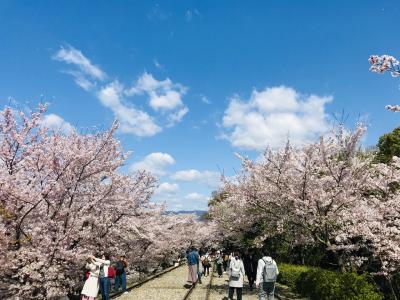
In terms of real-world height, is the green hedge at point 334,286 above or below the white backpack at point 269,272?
below

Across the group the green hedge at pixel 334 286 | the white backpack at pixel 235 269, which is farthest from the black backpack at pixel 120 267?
the green hedge at pixel 334 286

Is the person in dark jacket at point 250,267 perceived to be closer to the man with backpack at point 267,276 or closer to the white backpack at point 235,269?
the white backpack at point 235,269

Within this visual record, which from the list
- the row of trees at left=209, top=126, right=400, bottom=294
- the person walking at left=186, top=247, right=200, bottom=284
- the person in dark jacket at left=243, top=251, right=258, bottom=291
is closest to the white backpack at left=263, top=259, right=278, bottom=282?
the row of trees at left=209, top=126, right=400, bottom=294

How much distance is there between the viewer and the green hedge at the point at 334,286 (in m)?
11.6

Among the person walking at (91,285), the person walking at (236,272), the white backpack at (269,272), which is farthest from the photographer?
the person walking at (236,272)

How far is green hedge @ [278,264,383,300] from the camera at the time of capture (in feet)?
38.1

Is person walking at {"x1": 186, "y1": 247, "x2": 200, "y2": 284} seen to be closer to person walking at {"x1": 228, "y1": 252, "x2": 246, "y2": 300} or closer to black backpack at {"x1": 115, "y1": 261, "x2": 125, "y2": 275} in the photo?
black backpack at {"x1": 115, "y1": 261, "x2": 125, "y2": 275}

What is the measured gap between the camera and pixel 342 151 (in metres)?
16.6

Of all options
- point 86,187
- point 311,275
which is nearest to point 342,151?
point 311,275

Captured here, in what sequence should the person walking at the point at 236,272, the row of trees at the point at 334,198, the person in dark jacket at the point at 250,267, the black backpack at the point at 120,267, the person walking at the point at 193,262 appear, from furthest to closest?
the person walking at the point at 193,262 → the person in dark jacket at the point at 250,267 → the black backpack at the point at 120,267 → the row of trees at the point at 334,198 → the person walking at the point at 236,272

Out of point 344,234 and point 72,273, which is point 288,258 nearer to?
point 344,234

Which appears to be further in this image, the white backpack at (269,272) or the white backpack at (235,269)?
the white backpack at (235,269)

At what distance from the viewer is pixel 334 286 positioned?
1283 cm

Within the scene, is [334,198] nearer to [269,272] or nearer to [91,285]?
[269,272]
